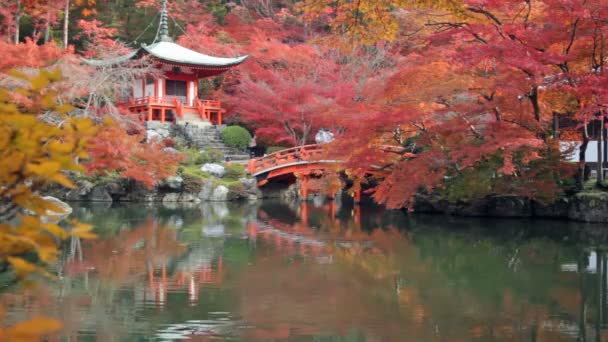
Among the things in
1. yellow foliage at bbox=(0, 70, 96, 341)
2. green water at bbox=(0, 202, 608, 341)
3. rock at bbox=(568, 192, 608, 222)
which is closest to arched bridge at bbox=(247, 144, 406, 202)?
green water at bbox=(0, 202, 608, 341)

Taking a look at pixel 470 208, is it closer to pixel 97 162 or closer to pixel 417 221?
pixel 417 221

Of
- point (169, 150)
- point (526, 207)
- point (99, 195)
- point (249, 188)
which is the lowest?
point (526, 207)

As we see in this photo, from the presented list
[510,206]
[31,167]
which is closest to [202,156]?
[510,206]

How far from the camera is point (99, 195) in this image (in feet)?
60.3

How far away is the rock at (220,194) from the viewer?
63.8ft

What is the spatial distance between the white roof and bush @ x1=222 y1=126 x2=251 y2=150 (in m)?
2.34

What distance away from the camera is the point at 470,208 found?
15062 mm

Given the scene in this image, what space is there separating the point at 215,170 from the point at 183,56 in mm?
5505

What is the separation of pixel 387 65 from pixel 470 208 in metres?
9.77

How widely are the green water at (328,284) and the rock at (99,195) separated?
4.66 meters

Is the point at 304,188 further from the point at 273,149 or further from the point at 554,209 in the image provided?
the point at 554,209

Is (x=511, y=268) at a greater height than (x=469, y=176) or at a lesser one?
lesser

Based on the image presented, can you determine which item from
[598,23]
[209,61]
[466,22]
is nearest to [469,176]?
[466,22]

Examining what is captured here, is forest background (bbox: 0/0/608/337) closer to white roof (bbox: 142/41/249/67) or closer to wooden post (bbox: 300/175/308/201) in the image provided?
white roof (bbox: 142/41/249/67)
